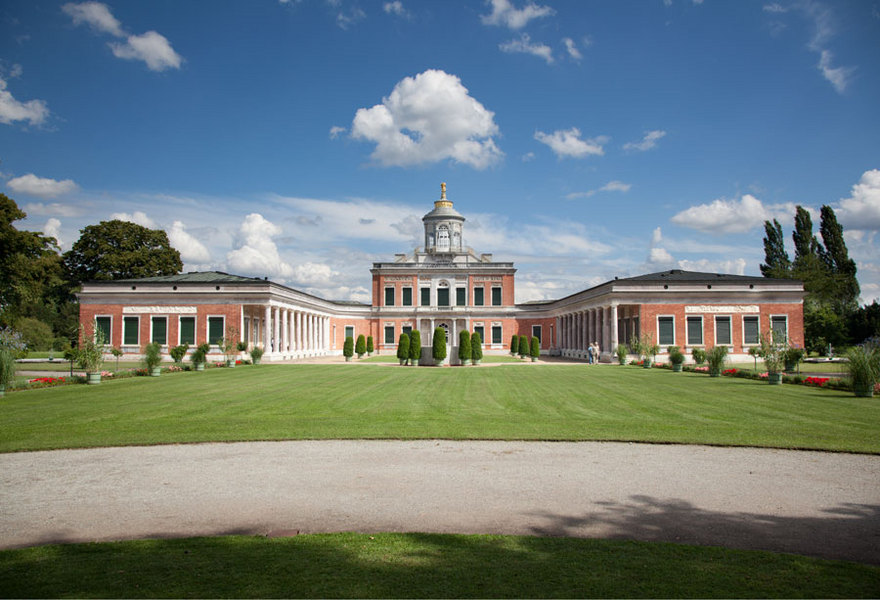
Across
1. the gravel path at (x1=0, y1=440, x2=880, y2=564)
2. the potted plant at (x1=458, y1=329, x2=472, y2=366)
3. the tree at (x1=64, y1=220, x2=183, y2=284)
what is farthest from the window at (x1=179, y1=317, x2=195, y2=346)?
the gravel path at (x1=0, y1=440, x2=880, y2=564)

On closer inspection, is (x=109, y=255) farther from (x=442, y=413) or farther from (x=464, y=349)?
(x=442, y=413)

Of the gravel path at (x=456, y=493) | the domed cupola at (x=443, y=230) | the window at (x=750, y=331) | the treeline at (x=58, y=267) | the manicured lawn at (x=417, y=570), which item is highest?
the domed cupola at (x=443, y=230)

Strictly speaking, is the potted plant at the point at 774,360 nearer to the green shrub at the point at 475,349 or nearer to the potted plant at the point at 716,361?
the potted plant at the point at 716,361

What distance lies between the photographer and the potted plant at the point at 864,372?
1859 centimetres

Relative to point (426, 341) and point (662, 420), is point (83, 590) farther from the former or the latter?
point (426, 341)

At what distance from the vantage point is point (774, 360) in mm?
24422

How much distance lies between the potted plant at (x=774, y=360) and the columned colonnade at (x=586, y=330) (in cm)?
1968

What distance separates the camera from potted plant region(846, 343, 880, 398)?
18594 mm

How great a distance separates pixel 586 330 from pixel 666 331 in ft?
38.2

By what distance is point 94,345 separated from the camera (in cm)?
2481

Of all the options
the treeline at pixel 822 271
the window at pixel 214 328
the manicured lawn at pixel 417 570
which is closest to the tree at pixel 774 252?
the treeline at pixel 822 271

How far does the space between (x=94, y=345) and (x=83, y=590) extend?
23.3 meters

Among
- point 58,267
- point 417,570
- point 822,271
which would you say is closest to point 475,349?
point 58,267

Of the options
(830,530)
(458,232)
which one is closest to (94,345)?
(830,530)
